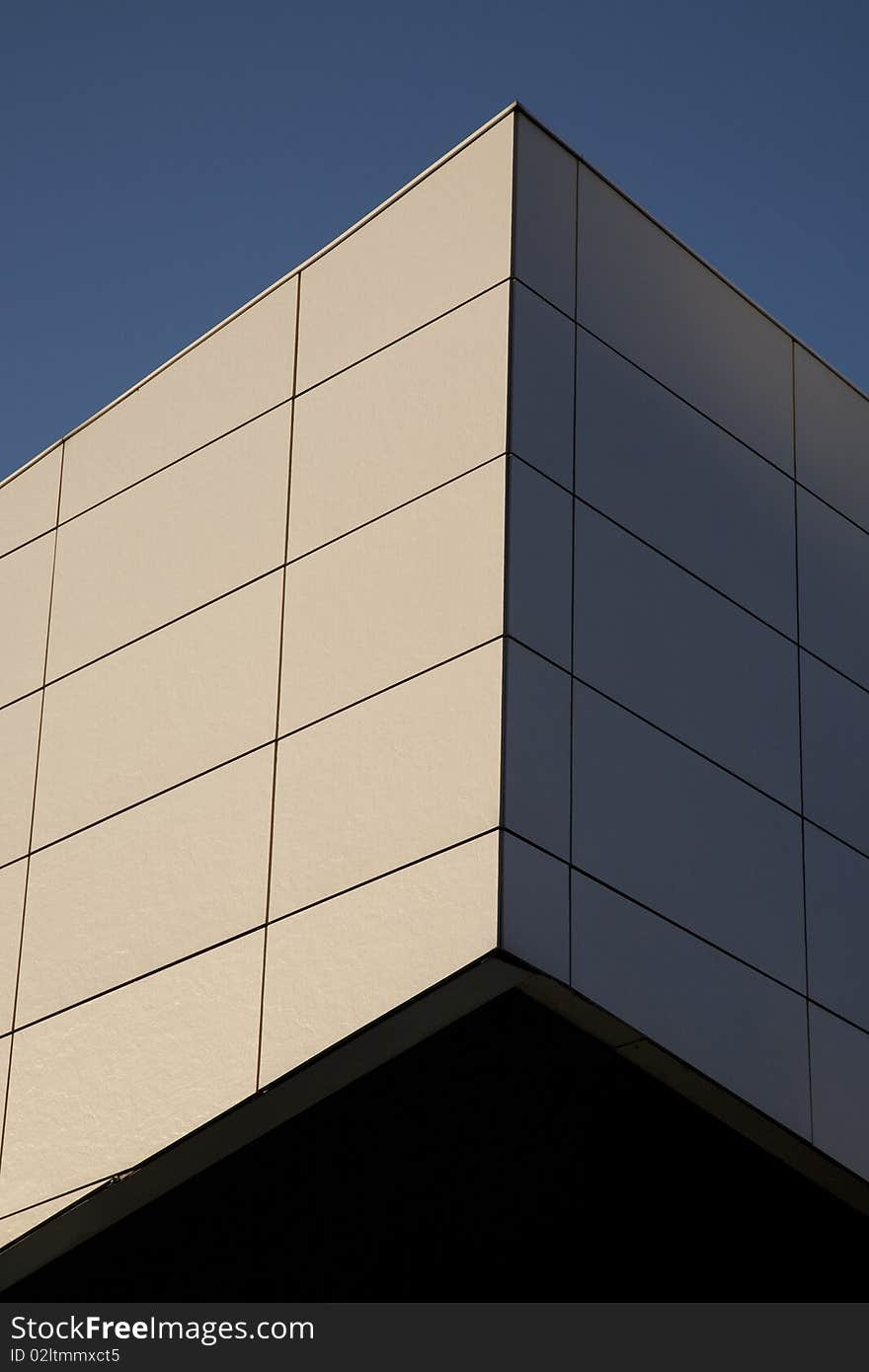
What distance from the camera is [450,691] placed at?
1150 cm

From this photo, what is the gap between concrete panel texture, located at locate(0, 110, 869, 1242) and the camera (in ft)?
37.7

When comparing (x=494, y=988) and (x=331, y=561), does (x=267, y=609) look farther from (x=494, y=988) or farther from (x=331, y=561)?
(x=494, y=988)

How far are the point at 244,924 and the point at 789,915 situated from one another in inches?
147

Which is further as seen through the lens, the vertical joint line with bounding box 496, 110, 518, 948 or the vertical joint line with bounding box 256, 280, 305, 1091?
the vertical joint line with bounding box 256, 280, 305, 1091

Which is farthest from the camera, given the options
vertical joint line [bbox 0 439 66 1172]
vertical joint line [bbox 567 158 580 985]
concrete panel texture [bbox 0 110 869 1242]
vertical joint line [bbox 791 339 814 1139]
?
vertical joint line [bbox 0 439 66 1172]

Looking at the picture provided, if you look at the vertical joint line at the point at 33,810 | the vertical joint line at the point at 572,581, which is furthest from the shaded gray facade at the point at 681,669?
the vertical joint line at the point at 33,810

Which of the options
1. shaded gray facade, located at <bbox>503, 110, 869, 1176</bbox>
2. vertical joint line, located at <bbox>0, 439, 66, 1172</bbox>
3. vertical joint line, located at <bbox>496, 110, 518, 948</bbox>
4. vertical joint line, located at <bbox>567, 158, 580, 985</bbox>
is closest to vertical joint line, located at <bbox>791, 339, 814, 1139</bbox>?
shaded gray facade, located at <bbox>503, 110, 869, 1176</bbox>

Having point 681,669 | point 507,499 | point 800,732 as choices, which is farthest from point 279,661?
point 800,732

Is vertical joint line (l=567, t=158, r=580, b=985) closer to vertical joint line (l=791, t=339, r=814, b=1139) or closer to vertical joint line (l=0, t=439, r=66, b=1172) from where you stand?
vertical joint line (l=791, t=339, r=814, b=1139)

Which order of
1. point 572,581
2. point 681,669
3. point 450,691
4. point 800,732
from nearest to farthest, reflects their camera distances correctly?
point 450,691, point 572,581, point 681,669, point 800,732

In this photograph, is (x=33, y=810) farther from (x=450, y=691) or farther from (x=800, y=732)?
(x=800, y=732)

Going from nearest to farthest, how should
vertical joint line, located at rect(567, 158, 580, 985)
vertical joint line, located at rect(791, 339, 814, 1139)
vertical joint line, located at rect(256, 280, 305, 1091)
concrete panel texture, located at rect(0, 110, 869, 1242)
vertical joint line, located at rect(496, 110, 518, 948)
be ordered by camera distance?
vertical joint line, located at rect(496, 110, 518, 948), vertical joint line, located at rect(567, 158, 580, 985), concrete panel texture, located at rect(0, 110, 869, 1242), vertical joint line, located at rect(256, 280, 305, 1091), vertical joint line, located at rect(791, 339, 814, 1139)

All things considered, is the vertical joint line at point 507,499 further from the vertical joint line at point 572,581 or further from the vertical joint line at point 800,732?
the vertical joint line at point 800,732
